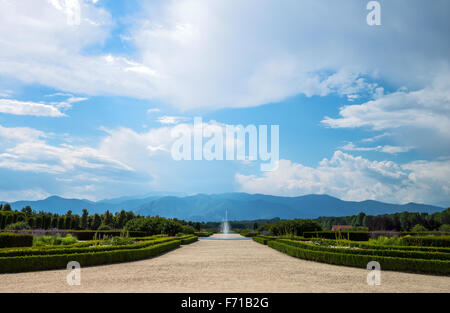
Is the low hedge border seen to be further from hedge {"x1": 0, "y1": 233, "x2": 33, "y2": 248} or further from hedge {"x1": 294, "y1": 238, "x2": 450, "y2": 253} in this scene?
hedge {"x1": 0, "y1": 233, "x2": 33, "y2": 248}

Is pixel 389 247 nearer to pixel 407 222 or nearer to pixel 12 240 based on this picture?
pixel 12 240

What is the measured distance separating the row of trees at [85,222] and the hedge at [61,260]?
20.4m

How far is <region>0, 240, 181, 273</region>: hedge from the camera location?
12.1m

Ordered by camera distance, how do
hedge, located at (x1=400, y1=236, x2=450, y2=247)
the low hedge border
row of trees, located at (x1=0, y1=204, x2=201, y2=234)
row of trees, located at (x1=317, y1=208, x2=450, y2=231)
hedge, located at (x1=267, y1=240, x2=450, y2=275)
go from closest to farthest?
hedge, located at (x1=267, y1=240, x2=450, y2=275) → the low hedge border → hedge, located at (x1=400, y1=236, x2=450, y2=247) → row of trees, located at (x1=0, y1=204, x2=201, y2=234) → row of trees, located at (x1=317, y1=208, x2=450, y2=231)

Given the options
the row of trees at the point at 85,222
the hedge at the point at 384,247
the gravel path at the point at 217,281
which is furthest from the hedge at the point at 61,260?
the row of trees at the point at 85,222

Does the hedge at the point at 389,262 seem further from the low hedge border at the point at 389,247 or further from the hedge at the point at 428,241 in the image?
the hedge at the point at 428,241

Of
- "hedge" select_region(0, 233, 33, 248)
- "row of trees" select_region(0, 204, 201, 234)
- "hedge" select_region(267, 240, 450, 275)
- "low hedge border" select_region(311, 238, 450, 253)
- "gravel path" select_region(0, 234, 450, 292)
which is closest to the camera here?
"gravel path" select_region(0, 234, 450, 292)

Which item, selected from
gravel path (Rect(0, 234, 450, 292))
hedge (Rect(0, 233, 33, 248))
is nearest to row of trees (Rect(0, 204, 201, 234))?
hedge (Rect(0, 233, 33, 248))

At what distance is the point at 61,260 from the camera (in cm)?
1309

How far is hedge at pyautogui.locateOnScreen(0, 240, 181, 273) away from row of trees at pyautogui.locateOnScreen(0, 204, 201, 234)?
20.4 metres

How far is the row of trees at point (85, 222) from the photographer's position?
36.5 m

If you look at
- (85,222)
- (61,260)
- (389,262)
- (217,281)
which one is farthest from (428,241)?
(85,222)
